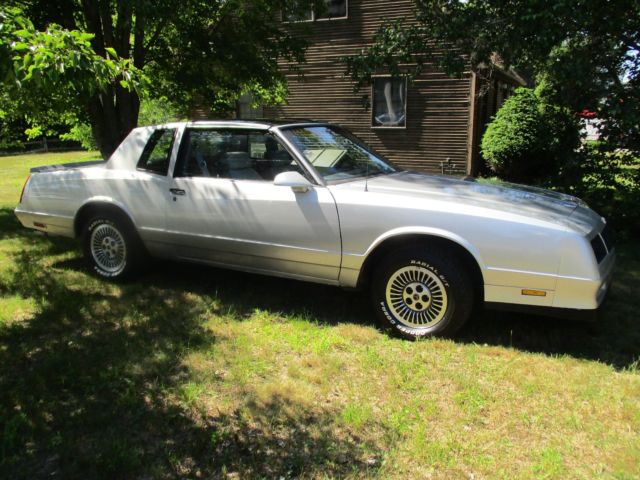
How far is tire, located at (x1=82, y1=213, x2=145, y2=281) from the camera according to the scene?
5.26 meters

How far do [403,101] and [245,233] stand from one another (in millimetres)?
11514

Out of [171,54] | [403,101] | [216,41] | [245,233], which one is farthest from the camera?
[403,101]

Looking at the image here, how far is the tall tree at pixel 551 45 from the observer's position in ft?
19.9

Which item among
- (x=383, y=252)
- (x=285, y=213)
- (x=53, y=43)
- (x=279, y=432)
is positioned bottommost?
(x=279, y=432)

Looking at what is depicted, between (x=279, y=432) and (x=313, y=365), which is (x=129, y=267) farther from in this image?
(x=279, y=432)

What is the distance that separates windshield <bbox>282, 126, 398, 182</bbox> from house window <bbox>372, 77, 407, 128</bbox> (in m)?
10.2

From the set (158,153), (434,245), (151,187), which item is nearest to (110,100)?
(158,153)

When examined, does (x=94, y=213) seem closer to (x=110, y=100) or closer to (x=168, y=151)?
(x=168, y=151)

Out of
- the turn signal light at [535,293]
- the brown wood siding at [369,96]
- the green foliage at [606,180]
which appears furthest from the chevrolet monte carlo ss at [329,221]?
the brown wood siding at [369,96]

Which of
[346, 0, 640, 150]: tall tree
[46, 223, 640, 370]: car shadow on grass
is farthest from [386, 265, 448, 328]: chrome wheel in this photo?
[346, 0, 640, 150]: tall tree

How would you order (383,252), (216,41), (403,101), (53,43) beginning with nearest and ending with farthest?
(53,43), (383,252), (216,41), (403,101)

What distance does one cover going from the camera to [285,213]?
440 cm

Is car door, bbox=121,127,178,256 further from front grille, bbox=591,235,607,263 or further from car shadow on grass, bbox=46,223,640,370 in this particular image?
front grille, bbox=591,235,607,263

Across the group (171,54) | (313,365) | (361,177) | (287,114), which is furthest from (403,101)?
(313,365)
